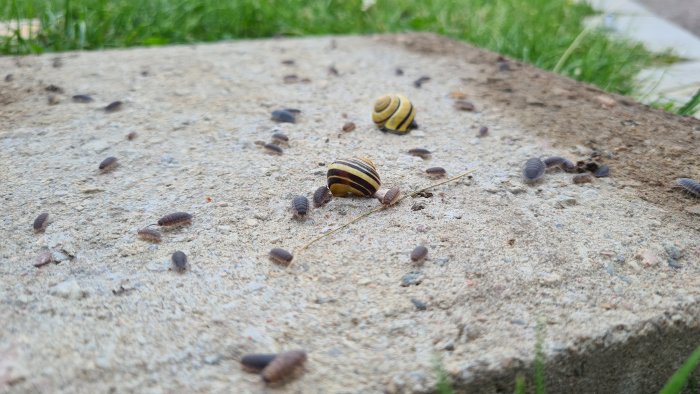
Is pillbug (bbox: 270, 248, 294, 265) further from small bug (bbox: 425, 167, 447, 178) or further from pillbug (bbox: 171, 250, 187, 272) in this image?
small bug (bbox: 425, 167, 447, 178)

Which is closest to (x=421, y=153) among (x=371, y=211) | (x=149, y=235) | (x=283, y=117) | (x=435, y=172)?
(x=435, y=172)

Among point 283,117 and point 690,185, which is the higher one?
point 690,185

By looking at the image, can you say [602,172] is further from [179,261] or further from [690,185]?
[179,261]

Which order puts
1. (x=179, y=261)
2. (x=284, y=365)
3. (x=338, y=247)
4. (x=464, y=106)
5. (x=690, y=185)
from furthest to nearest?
(x=464, y=106) → (x=690, y=185) → (x=338, y=247) → (x=179, y=261) → (x=284, y=365)

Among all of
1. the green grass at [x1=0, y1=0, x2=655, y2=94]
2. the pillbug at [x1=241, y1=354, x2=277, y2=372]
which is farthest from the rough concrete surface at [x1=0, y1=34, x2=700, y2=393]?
the green grass at [x1=0, y1=0, x2=655, y2=94]

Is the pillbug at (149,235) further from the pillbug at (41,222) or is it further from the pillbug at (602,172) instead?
the pillbug at (602,172)

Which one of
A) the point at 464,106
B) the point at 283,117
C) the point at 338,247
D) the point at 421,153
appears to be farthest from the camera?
the point at 464,106
